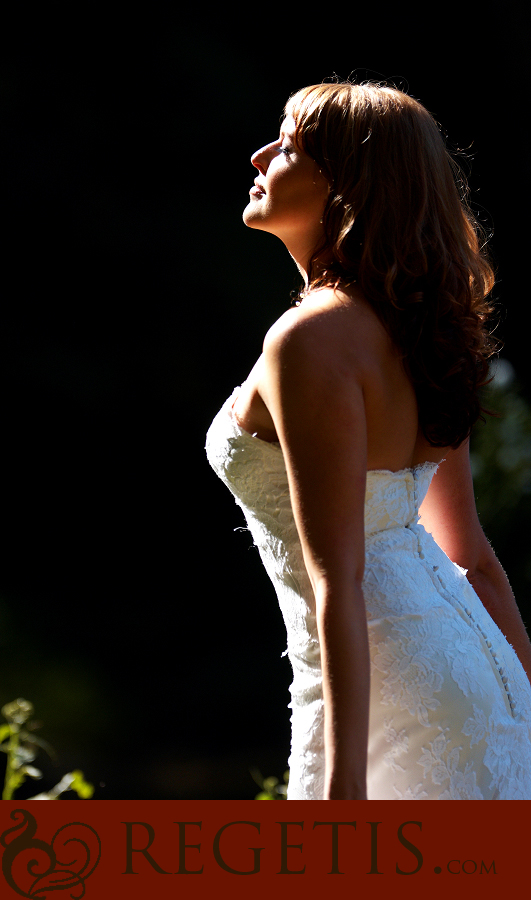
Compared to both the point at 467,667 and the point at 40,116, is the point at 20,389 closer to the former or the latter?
the point at 40,116

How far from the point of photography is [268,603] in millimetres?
5285

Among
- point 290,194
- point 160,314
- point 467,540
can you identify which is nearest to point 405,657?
point 467,540

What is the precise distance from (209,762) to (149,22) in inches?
180

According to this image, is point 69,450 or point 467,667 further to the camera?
point 69,450

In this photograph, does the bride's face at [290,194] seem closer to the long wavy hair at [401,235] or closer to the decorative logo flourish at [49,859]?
the long wavy hair at [401,235]

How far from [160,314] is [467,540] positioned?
385 centimetres

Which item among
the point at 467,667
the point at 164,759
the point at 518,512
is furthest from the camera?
the point at 164,759

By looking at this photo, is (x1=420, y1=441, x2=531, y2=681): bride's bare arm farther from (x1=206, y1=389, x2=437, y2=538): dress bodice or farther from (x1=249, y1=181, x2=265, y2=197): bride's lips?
(x1=249, y1=181, x2=265, y2=197): bride's lips

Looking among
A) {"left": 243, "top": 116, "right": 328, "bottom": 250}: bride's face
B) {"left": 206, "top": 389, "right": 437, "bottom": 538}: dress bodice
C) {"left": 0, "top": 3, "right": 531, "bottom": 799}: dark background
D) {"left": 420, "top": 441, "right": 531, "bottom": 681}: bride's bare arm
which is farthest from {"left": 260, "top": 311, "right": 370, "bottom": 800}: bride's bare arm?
{"left": 0, "top": 3, "right": 531, "bottom": 799}: dark background

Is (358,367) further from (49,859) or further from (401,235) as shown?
(49,859)

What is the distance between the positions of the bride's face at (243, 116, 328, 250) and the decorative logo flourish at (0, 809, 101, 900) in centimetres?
110

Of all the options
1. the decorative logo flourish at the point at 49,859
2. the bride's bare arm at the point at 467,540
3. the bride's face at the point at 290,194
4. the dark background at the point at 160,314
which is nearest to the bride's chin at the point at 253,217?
the bride's face at the point at 290,194

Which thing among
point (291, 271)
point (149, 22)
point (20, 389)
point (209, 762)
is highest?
point (149, 22)

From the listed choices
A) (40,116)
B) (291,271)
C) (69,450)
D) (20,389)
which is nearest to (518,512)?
(291,271)
